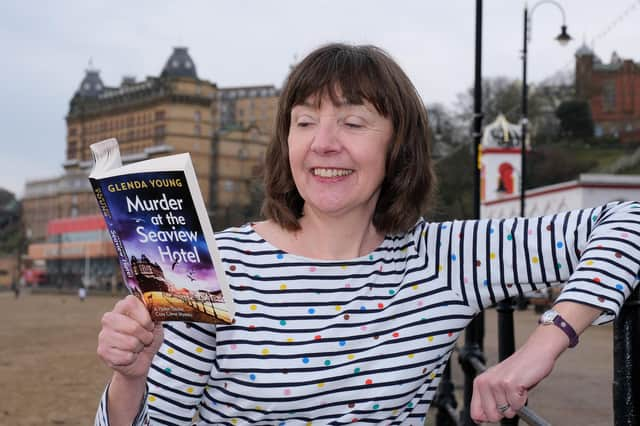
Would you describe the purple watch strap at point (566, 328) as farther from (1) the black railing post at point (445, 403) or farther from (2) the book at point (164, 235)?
(1) the black railing post at point (445, 403)

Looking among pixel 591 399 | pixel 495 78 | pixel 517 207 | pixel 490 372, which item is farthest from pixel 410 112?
pixel 495 78

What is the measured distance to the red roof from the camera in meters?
76.7

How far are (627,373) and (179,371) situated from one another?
0.93 meters

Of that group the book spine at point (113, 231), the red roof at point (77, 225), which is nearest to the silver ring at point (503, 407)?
the book spine at point (113, 231)

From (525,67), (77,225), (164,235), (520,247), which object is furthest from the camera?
(77,225)

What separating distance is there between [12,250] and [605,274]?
343 feet

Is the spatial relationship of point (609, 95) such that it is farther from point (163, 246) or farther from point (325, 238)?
point (163, 246)

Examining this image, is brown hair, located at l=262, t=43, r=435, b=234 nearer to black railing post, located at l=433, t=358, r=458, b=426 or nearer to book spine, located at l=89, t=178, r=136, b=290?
book spine, located at l=89, t=178, r=136, b=290

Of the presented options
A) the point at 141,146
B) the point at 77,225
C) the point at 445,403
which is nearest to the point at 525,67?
the point at 445,403

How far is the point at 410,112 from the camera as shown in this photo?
1.96 m

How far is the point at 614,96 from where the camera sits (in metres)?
67.1

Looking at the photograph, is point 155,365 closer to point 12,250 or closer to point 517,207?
point 517,207

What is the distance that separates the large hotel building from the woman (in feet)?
225

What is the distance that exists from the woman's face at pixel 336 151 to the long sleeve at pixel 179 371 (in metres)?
0.41
